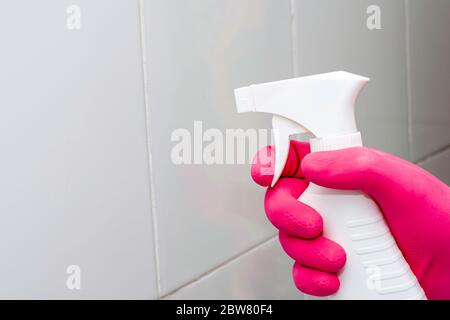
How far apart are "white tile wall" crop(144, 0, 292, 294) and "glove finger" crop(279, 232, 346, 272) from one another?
0.33 ft

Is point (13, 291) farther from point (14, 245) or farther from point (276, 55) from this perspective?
point (276, 55)

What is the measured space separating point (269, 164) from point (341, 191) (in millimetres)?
52

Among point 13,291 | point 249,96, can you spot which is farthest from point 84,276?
point 249,96

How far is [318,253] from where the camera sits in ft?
1.26

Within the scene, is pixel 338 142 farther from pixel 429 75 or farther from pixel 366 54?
pixel 429 75

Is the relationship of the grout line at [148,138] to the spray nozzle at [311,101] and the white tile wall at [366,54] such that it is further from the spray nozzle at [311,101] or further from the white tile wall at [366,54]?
the white tile wall at [366,54]

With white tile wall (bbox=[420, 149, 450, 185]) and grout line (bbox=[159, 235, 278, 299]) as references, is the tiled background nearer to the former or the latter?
grout line (bbox=[159, 235, 278, 299])

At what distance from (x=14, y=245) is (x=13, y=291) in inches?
1.1

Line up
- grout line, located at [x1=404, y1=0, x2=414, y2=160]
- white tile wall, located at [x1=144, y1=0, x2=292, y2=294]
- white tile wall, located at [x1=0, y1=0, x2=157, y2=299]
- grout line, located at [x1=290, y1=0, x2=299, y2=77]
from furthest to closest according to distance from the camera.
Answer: grout line, located at [x1=404, y1=0, x2=414, y2=160], grout line, located at [x1=290, y1=0, x2=299, y2=77], white tile wall, located at [x1=144, y1=0, x2=292, y2=294], white tile wall, located at [x1=0, y1=0, x2=157, y2=299]

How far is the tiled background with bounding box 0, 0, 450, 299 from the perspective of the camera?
34 cm

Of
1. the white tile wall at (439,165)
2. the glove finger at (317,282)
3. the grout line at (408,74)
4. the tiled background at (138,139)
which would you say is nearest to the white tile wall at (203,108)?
the tiled background at (138,139)

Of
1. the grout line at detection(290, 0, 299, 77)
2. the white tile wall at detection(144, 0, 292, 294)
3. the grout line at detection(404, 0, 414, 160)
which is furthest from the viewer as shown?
the grout line at detection(404, 0, 414, 160)

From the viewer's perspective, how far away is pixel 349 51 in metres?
0.71

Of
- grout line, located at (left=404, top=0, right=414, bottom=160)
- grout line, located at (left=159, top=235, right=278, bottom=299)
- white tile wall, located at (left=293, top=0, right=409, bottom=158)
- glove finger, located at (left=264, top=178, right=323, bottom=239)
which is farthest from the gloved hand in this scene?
grout line, located at (left=404, top=0, right=414, bottom=160)
